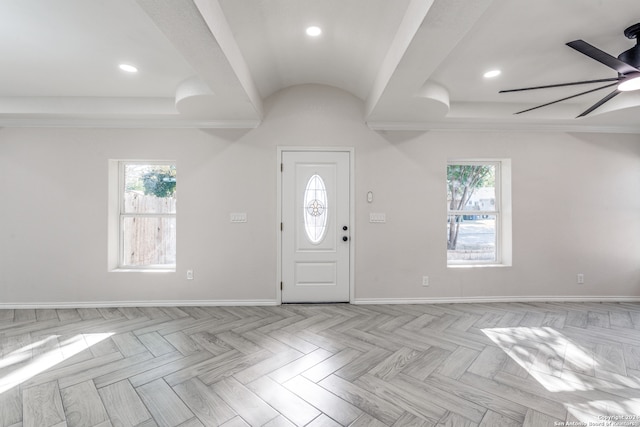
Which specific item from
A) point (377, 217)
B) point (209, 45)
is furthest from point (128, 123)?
point (377, 217)

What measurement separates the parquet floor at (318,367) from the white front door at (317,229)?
390 mm

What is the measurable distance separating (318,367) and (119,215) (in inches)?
132

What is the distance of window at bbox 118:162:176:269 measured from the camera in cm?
367

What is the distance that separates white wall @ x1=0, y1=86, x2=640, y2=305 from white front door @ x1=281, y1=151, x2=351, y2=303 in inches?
7.2

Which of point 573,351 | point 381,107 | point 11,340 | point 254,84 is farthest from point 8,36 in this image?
point 573,351

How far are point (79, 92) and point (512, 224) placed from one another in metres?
5.67

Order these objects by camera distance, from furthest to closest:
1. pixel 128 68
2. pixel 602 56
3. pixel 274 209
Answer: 1. pixel 274 209
2. pixel 128 68
3. pixel 602 56

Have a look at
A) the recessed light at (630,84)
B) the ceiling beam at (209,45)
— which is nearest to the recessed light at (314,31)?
the ceiling beam at (209,45)

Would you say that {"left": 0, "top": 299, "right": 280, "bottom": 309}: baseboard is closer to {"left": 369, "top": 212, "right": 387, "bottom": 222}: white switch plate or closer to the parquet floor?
the parquet floor

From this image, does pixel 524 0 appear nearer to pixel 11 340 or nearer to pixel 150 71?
pixel 150 71

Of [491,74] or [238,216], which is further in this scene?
[238,216]

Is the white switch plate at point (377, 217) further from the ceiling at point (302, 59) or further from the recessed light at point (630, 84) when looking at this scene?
the recessed light at point (630, 84)

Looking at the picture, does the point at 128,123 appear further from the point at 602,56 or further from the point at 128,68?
the point at 602,56

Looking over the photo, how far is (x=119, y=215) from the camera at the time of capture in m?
3.65
